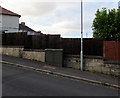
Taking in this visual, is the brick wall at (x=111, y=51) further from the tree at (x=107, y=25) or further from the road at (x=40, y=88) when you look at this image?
the road at (x=40, y=88)

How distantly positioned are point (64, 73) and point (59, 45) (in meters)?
3.40

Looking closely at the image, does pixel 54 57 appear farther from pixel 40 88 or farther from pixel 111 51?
pixel 40 88

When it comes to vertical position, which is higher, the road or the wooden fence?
the wooden fence

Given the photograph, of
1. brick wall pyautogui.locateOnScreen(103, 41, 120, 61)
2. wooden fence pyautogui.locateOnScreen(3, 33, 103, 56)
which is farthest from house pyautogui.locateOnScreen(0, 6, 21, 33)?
brick wall pyautogui.locateOnScreen(103, 41, 120, 61)

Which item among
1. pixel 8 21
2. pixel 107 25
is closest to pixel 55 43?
pixel 107 25

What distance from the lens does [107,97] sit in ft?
26.3

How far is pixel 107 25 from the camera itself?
12820 mm

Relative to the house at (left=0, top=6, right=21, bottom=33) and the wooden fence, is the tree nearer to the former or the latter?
the wooden fence

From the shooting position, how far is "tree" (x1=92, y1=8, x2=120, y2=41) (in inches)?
498

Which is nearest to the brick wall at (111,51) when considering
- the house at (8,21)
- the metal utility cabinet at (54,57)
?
the metal utility cabinet at (54,57)

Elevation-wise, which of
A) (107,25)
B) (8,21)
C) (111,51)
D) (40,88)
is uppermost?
(8,21)

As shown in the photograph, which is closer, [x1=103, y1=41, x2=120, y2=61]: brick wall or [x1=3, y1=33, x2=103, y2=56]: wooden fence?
[x1=103, y1=41, x2=120, y2=61]: brick wall

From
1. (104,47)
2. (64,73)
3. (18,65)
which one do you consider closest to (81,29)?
(104,47)

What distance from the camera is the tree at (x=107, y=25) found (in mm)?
12656
